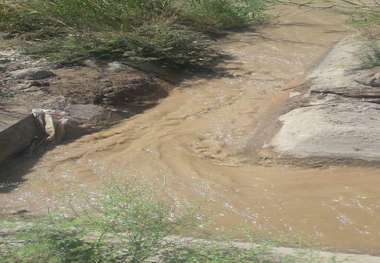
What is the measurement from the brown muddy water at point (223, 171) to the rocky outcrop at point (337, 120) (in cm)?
15

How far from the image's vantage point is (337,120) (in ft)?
18.4

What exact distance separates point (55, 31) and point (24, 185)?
340cm

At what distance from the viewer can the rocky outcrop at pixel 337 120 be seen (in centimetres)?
527

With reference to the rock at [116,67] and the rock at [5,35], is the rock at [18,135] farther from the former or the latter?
the rock at [5,35]

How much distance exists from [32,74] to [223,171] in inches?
106

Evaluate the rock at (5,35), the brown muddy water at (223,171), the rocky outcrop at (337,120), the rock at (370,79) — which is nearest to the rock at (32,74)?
the brown muddy water at (223,171)

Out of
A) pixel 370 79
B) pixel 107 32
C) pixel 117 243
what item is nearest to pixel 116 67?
pixel 107 32

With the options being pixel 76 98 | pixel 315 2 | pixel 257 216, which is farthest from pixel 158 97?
pixel 315 2

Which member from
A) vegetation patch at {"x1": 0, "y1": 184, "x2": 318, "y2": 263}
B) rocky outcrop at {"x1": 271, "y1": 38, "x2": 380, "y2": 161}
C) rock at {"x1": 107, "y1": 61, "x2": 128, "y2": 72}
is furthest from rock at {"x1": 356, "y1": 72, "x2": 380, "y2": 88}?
vegetation patch at {"x1": 0, "y1": 184, "x2": 318, "y2": 263}

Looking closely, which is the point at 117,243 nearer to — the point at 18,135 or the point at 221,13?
the point at 18,135

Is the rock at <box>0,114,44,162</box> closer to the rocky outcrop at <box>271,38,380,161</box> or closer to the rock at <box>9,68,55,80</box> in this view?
the rock at <box>9,68,55,80</box>

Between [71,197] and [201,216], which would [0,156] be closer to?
[71,197]

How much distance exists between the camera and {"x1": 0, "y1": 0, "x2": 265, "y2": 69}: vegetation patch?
7641 mm

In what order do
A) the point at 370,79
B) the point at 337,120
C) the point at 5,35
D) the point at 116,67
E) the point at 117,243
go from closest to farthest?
the point at 117,243 < the point at 337,120 < the point at 370,79 < the point at 116,67 < the point at 5,35
